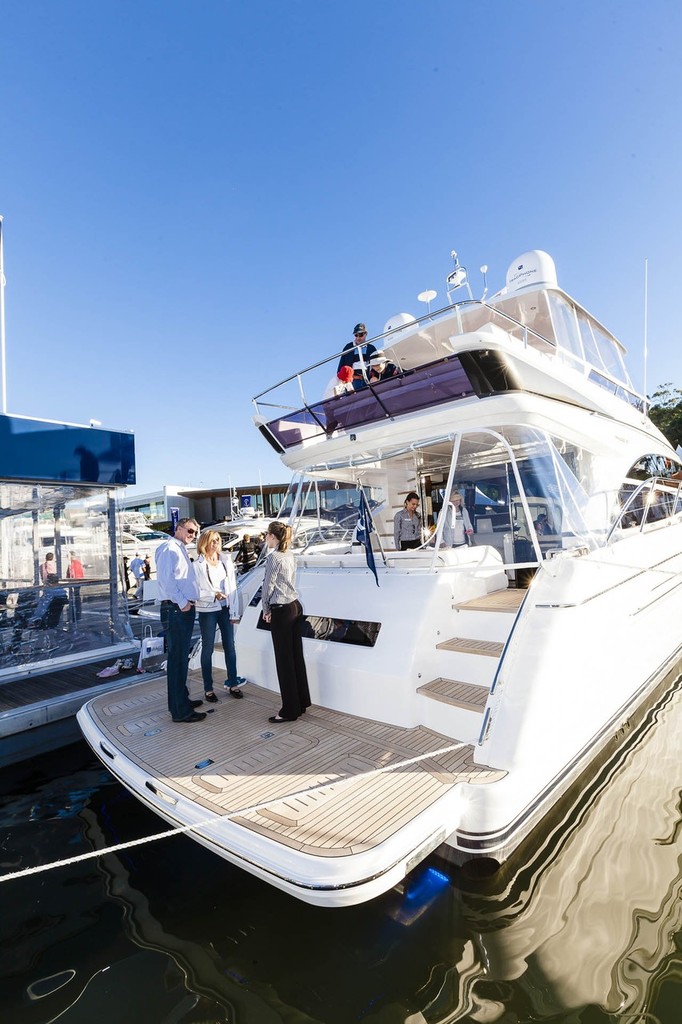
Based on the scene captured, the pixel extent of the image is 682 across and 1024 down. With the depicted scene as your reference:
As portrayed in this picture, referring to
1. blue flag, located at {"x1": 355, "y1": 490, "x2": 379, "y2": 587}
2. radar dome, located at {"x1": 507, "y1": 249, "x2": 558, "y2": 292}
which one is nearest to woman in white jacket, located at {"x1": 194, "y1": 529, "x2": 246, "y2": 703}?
blue flag, located at {"x1": 355, "y1": 490, "x2": 379, "y2": 587}

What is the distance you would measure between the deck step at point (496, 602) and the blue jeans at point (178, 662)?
86.6 inches

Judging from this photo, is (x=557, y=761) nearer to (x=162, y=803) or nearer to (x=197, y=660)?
(x=162, y=803)

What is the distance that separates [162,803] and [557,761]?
7.96 ft

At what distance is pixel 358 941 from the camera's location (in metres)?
2.77

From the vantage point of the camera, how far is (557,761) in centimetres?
341

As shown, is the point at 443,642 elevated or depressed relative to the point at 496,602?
depressed

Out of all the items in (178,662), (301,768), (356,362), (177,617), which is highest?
(356,362)

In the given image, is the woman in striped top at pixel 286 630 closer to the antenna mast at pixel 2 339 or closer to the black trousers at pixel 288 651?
the black trousers at pixel 288 651

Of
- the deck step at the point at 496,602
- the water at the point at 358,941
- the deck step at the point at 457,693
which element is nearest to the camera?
the water at the point at 358,941

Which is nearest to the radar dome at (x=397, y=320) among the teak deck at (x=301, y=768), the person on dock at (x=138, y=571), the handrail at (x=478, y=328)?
the handrail at (x=478, y=328)

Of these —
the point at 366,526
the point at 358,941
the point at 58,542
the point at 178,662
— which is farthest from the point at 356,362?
the point at 58,542

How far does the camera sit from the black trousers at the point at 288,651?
4.09 m

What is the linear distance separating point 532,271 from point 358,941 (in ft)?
23.6

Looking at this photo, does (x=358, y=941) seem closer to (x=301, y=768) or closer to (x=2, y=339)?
(x=301, y=768)
